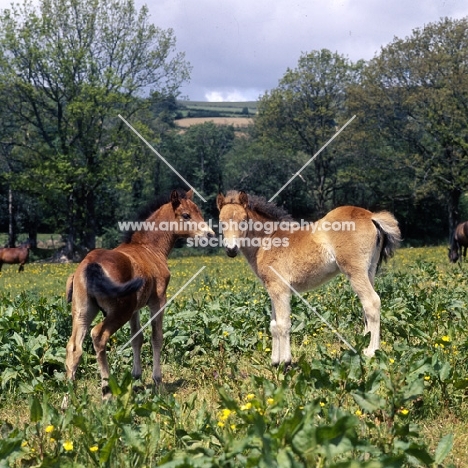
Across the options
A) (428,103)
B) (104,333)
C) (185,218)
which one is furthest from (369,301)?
(428,103)

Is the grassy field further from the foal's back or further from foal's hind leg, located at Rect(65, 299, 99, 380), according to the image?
the foal's back

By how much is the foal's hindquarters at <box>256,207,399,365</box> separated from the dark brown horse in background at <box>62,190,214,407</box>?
1.21 metres

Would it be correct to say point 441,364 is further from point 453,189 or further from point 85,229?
point 85,229

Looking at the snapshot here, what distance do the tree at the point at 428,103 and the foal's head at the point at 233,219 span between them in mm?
29968

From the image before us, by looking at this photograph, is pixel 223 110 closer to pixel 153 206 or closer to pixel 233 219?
pixel 153 206

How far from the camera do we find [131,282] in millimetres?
5504

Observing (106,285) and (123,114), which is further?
(123,114)

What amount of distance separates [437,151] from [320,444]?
1504 inches

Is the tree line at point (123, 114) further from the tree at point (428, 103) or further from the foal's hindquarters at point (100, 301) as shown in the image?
the foal's hindquarters at point (100, 301)

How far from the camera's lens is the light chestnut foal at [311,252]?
6988 millimetres

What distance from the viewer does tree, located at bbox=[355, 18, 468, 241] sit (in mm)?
34812

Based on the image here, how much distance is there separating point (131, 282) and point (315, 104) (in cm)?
4435

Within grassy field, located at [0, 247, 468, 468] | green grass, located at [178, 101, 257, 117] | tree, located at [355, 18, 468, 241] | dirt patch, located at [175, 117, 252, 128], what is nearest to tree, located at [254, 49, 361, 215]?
tree, located at [355, 18, 468, 241]

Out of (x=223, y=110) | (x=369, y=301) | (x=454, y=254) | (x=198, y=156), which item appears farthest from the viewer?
(x=223, y=110)
